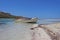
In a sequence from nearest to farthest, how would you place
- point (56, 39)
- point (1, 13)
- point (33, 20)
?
point (56, 39)
point (33, 20)
point (1, 13)

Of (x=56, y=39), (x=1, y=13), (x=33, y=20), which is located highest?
(x=1, y=13)

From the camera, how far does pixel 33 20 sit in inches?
1813

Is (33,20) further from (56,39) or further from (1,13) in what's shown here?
(1,13)

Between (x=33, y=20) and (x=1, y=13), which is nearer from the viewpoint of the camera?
(x=33, y=20)

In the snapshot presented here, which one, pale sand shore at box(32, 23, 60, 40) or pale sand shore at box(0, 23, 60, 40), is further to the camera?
pale sand shore at box(0, 23, 60, 40)

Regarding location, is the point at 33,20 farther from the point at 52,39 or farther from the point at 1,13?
the point at 1,13

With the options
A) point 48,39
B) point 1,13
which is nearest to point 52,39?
point 48,39

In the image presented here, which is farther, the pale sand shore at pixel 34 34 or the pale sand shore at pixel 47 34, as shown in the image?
the pale sand shore at pixel 34 34

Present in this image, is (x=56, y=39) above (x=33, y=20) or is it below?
below

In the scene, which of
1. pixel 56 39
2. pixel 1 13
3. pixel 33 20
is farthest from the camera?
pixel 1 13

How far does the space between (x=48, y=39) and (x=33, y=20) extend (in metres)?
34.9

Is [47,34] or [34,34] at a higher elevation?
[34,34]

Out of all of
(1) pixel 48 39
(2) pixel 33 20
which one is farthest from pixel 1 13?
(1) pixel 48 39

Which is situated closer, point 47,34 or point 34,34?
point 47,34
